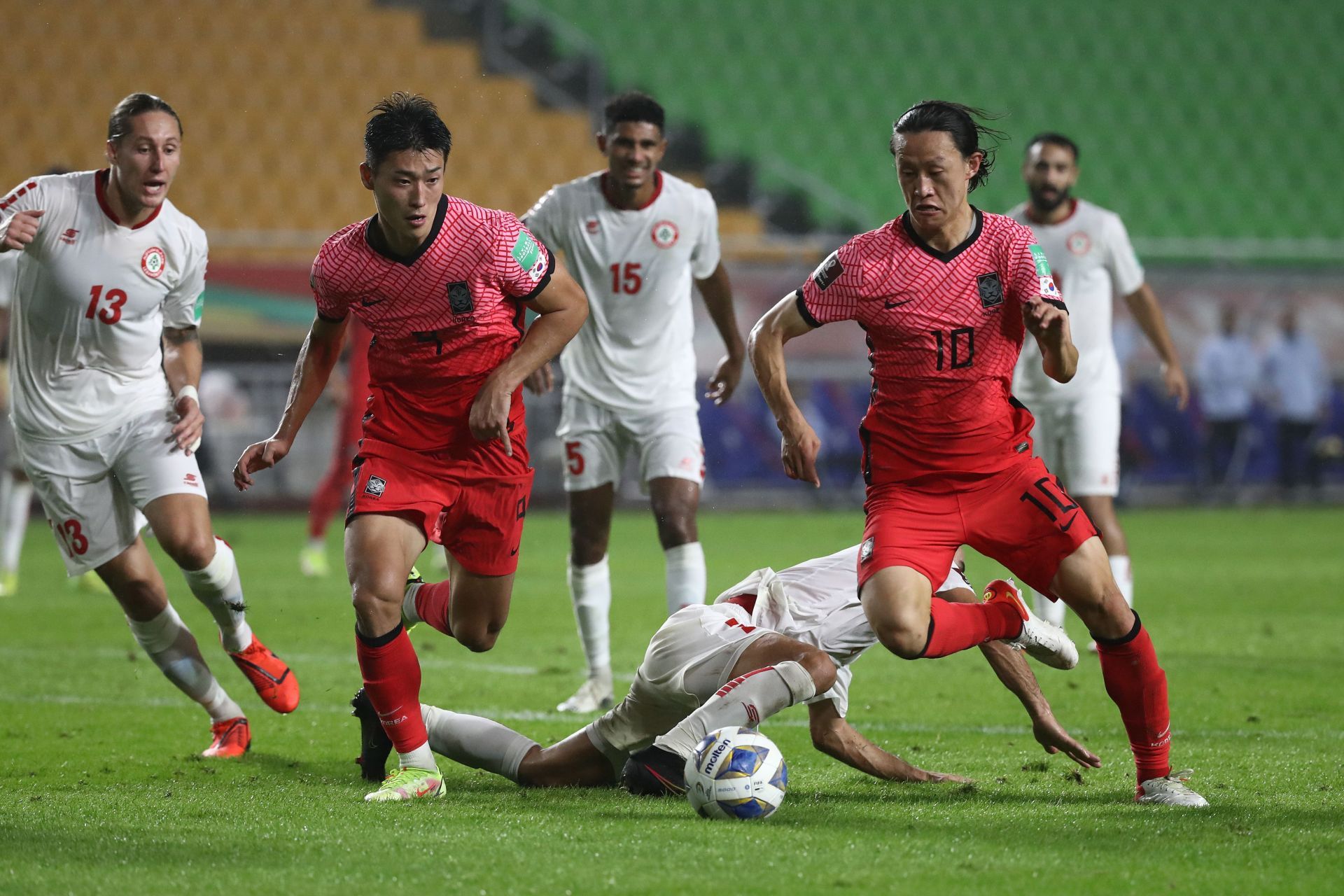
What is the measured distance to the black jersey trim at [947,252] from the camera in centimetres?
482

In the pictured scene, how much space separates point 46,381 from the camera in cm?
583

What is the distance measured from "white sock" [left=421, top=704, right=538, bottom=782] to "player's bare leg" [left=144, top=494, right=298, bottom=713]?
40.5 inches

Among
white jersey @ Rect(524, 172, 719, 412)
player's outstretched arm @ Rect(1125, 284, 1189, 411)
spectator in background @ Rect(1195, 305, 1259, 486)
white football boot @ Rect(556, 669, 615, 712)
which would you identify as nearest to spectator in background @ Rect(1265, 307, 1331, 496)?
spectator in background @ Rect(1195, 305, 1259, 486)

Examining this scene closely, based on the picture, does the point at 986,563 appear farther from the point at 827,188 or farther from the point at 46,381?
the point at 827,188

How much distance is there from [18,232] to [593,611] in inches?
107

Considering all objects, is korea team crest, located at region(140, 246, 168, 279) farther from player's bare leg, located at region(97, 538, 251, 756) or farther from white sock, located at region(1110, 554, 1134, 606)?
white sock, located at region(1110, 554, 1134, 606)

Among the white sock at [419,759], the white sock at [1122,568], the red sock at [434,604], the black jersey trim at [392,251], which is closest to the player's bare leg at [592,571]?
the red sock at [434,604]

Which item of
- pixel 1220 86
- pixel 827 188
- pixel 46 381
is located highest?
pixel 1220 86

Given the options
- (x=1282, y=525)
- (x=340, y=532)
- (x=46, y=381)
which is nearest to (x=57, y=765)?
(x=46, y=381)

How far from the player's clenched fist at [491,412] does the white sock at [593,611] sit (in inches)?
78.8

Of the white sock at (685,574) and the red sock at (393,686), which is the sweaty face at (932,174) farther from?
the white sock at (685,574)

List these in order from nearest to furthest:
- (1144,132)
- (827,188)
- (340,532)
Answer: (340,532)
(827,188)
(1144,132)

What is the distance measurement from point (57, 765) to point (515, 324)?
2075mm

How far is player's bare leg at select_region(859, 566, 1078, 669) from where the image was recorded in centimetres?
454
